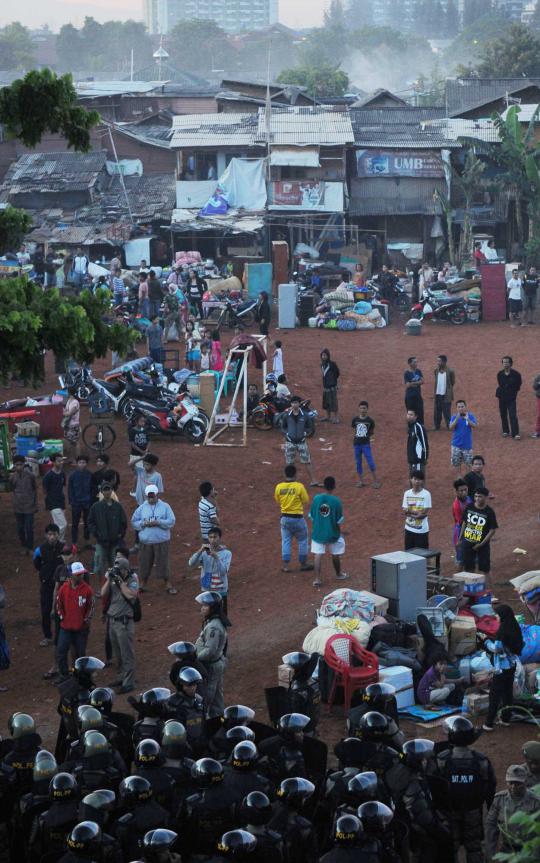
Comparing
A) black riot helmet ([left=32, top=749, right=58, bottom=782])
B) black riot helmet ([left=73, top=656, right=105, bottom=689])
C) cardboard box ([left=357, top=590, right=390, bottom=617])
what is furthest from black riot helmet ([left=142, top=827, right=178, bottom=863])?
cardboard box ([left=357, top=590, right=390, bottom=617])

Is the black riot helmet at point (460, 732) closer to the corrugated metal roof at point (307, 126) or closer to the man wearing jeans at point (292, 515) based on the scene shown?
the man wearing jeans at point (292, 515)

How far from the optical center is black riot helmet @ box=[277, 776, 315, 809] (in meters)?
8.08

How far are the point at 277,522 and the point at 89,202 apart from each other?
27.7 meters

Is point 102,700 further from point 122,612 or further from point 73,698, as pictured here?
point 122,612

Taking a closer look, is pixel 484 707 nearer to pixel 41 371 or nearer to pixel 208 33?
pixel 41 371

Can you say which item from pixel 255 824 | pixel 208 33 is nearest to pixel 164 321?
pixel 255 824

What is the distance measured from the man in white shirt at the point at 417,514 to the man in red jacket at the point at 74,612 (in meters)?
4.24

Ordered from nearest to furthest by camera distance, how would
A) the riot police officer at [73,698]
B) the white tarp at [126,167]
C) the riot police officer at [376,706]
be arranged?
the riot police officer at [376,706]
the riot police officer at [73,698]
the white tarp at [126,167]

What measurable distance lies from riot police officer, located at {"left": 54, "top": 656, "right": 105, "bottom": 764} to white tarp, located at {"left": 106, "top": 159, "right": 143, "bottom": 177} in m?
36.6

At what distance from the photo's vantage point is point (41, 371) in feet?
42.3

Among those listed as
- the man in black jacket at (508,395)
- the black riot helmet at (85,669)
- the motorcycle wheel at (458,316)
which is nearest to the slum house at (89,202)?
the motorcycle wheel at (458,316)

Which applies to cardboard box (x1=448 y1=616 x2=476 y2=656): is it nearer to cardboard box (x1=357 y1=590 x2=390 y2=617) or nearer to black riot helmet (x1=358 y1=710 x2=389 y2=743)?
cardboard box (x1=357 y1=590 x2=390 y2=617)

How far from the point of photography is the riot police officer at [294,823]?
7.96 meters

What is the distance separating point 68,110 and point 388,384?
607 inches
